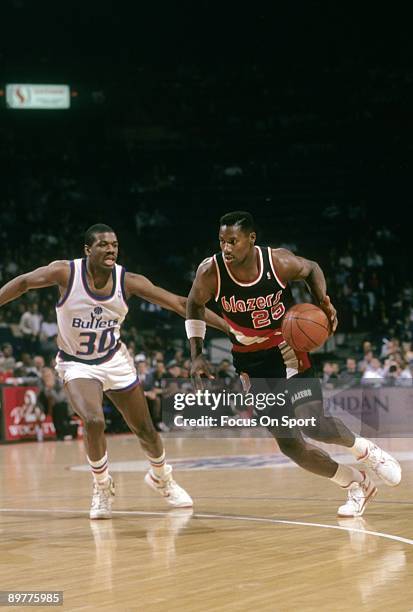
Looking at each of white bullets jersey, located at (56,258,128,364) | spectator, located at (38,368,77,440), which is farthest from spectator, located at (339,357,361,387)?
white bullets jersey, located at (56,258,128,364)

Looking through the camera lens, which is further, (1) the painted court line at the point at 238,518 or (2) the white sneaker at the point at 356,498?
(2) the white sneaker at the point at 356,498

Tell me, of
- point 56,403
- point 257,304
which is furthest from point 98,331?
point 56,403

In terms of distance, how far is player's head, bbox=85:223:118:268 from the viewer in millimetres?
7473

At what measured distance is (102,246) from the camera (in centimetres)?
747

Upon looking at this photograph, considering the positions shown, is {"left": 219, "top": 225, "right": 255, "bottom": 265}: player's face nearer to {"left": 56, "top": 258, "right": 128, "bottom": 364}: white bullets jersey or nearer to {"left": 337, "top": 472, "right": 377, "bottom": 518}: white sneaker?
{"left": 56, "top": 258, "right": 128, "bottom": 364}: white bullets jersey

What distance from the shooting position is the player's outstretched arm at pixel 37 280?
7.46m

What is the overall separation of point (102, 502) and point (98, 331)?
129 centimetres

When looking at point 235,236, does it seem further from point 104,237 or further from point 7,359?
point 7,359

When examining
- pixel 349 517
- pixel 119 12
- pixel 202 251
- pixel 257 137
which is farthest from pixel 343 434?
pixel 119 12

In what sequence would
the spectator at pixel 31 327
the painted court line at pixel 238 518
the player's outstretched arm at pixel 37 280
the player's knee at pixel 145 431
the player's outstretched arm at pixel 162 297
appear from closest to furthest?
the painted court line at pixel 238 518
the player's outstretched arm at pixel 37 280
the player's outstretched arm at pixel 162 297
the player's knee at pixel 145 431
the spectator at pixel 31 327

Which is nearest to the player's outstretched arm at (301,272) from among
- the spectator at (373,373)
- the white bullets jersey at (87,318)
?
the white bullets jersey at (87,318)

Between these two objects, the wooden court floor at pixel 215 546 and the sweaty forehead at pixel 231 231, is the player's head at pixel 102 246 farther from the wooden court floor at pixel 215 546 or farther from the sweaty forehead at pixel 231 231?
the wooden court floor at pixel 215 546

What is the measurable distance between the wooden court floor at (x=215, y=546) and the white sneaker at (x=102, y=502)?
0.40 ft

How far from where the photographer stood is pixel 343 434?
23.2ft
